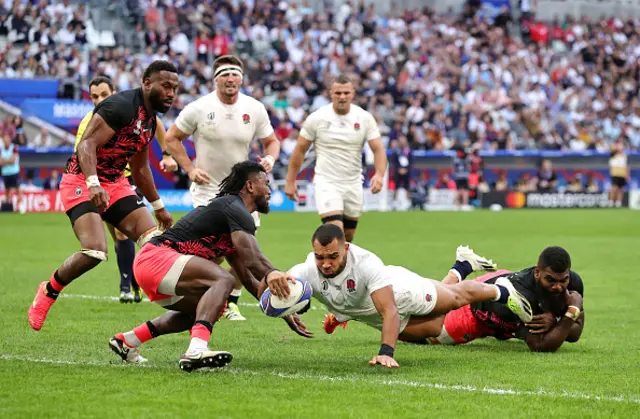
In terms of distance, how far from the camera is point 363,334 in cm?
1028

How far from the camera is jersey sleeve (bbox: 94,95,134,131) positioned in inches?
366

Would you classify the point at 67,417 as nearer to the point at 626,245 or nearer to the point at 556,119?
the point at 626,245

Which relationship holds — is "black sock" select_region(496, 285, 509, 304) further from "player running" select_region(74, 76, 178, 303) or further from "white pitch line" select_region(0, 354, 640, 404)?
"player running" select_region(74, 76, 178, 303)

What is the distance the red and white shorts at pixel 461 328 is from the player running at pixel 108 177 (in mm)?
2742

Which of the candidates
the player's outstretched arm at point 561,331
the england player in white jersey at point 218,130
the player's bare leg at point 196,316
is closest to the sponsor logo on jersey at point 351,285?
the player's bare leg at point 196,316

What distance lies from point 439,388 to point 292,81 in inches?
1244

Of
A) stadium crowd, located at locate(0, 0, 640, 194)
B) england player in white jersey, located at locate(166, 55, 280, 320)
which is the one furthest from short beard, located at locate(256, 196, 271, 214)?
stadium crowd, located at locate(0, 0, 640, 194)

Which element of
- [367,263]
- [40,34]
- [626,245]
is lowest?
[626,245]

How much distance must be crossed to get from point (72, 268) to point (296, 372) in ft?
8.72

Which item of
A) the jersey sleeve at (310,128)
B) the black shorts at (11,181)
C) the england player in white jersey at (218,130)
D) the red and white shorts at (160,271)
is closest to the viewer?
the red and white shorts at (160,271)

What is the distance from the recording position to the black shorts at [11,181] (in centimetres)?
2945

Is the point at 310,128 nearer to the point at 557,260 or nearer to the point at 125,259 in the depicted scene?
the point at 125,259

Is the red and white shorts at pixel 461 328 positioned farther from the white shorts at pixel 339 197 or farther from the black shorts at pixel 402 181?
the black shorts at pixel 402 181

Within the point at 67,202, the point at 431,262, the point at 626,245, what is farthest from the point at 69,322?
the point at 626,245
